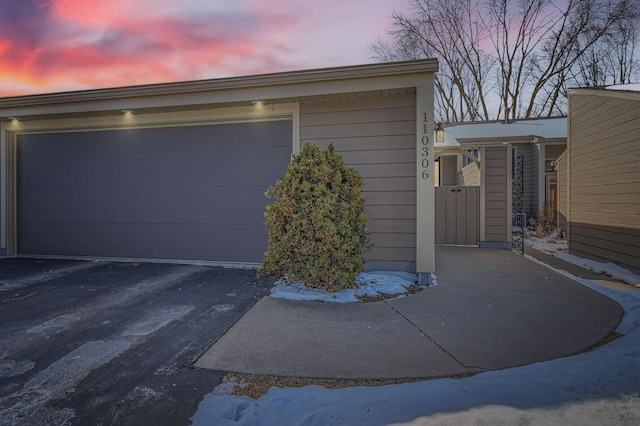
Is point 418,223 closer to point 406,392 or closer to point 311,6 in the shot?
point 406,392

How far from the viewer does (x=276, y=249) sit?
4.29 metres

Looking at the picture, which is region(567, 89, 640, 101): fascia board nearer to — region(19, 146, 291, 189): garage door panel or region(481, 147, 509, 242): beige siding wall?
region(481, 147, 509, 242): beige siding wall

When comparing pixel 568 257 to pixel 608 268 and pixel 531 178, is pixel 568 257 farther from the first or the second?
pixel 531 178

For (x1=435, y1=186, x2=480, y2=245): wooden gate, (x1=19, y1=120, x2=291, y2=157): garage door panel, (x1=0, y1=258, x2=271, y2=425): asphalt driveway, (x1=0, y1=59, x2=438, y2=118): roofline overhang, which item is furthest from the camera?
(x1=435, y1=186, x2=480, y2=245): wooden gate

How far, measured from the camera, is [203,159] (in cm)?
614

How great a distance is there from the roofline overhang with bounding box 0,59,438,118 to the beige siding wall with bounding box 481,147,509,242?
431cm

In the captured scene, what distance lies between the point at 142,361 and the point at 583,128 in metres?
8.36

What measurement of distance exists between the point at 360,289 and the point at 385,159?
1.95 metres

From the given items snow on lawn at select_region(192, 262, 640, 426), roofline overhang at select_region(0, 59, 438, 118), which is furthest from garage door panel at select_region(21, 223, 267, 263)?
snow on lawn at select_region(192, 262, 640, 426)

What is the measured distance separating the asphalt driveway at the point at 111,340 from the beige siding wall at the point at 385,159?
1.91 metres

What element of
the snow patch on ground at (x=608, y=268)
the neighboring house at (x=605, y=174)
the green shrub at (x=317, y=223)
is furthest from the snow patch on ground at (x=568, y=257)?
the green shrub at (x=317, y=223)

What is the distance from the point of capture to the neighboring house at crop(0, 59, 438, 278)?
5.02 metres

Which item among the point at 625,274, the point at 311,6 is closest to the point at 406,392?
the point at 625,274

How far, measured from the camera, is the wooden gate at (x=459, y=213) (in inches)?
325
